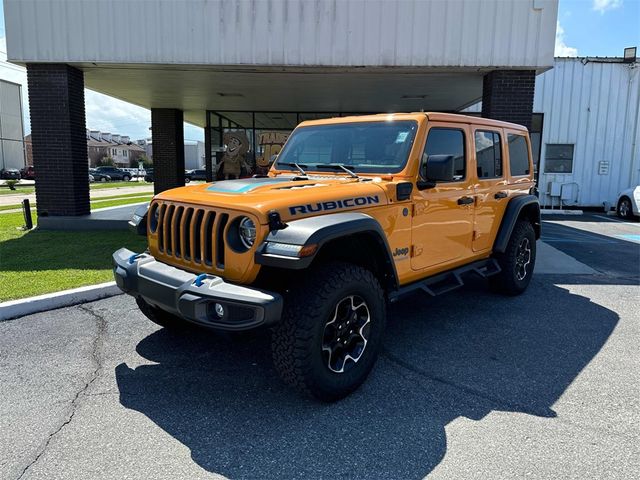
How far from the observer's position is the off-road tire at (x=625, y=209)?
14.5 m

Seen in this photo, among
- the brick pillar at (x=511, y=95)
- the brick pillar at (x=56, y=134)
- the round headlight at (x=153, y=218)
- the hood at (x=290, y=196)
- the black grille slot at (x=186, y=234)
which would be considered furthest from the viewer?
the brick pillar at (x=56, y=134)

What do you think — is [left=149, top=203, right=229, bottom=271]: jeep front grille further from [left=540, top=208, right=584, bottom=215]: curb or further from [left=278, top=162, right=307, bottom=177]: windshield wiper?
[left=540, top=208, right=584, bottom=215]: curb

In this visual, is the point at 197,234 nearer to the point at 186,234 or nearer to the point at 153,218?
the point at 186,234

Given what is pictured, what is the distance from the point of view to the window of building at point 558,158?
54.0 ft

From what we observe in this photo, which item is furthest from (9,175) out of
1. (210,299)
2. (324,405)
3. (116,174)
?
(324,405)

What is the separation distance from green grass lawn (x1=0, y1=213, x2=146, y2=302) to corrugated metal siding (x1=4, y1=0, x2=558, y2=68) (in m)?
3.22

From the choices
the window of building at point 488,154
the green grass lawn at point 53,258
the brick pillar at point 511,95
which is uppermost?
the brick pillar at point 511,95

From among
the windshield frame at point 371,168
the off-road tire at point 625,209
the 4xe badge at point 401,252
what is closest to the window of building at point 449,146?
the windshield frame at point 371,168

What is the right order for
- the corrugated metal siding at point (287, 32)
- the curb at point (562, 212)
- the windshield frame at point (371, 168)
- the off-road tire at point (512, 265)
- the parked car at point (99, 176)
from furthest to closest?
1. the parked car at point (99, 176)
2. the curb at point (562, 212)
3. the corrugated metal siding at point (287, 32)
4. the off-road tire at point (512, 265)
5. the windshield frame at point (371, 168)

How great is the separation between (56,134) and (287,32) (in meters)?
4.73

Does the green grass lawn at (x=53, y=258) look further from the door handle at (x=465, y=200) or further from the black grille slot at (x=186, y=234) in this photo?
the door handle at (x=465, y=200)

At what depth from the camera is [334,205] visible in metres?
3.26

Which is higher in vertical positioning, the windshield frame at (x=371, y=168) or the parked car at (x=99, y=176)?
the windshield frame at (x=371, y=168)

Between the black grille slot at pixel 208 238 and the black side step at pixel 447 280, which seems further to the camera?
the black side step at pixel 447 280
